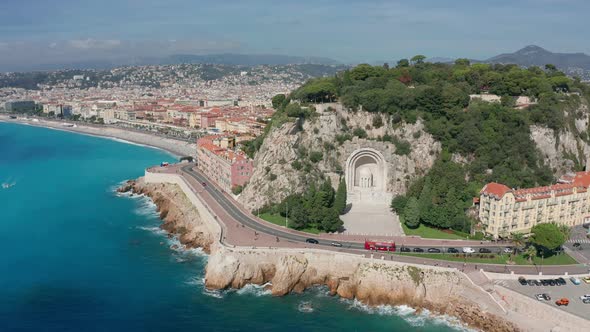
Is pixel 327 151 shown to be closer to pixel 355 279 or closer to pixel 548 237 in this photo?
pixel 355 279

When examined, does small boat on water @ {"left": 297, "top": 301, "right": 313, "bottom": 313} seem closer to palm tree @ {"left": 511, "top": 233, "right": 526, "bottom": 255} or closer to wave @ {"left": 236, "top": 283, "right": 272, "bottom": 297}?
→ wave @ {"left": 236, "top": 283, "right": 272, "bottom": 297}

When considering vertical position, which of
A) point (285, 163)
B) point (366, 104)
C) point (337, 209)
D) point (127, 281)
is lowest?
point (127, 281)

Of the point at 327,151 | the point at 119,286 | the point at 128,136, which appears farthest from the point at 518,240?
the point at 128,136

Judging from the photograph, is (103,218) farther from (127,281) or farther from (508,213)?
(508,213)

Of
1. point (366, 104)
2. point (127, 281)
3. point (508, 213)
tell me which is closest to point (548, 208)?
point (508, 213)

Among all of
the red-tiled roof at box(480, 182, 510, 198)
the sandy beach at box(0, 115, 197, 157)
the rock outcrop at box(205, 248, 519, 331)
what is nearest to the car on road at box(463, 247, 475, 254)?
the rock outcrop at box(205, 248, 519, 331)

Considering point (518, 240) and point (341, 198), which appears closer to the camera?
point (518, 240)

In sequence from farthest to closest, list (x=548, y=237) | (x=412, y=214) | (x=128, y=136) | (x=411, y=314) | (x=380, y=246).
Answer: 1. (x=128, y=136)
2. (x=412, y=214)
3. (x=380, y=246)
4. (x=548, y=237)
5. (x=411, y=314)

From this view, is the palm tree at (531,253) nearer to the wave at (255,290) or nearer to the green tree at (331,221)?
the green tree at (331,221)
